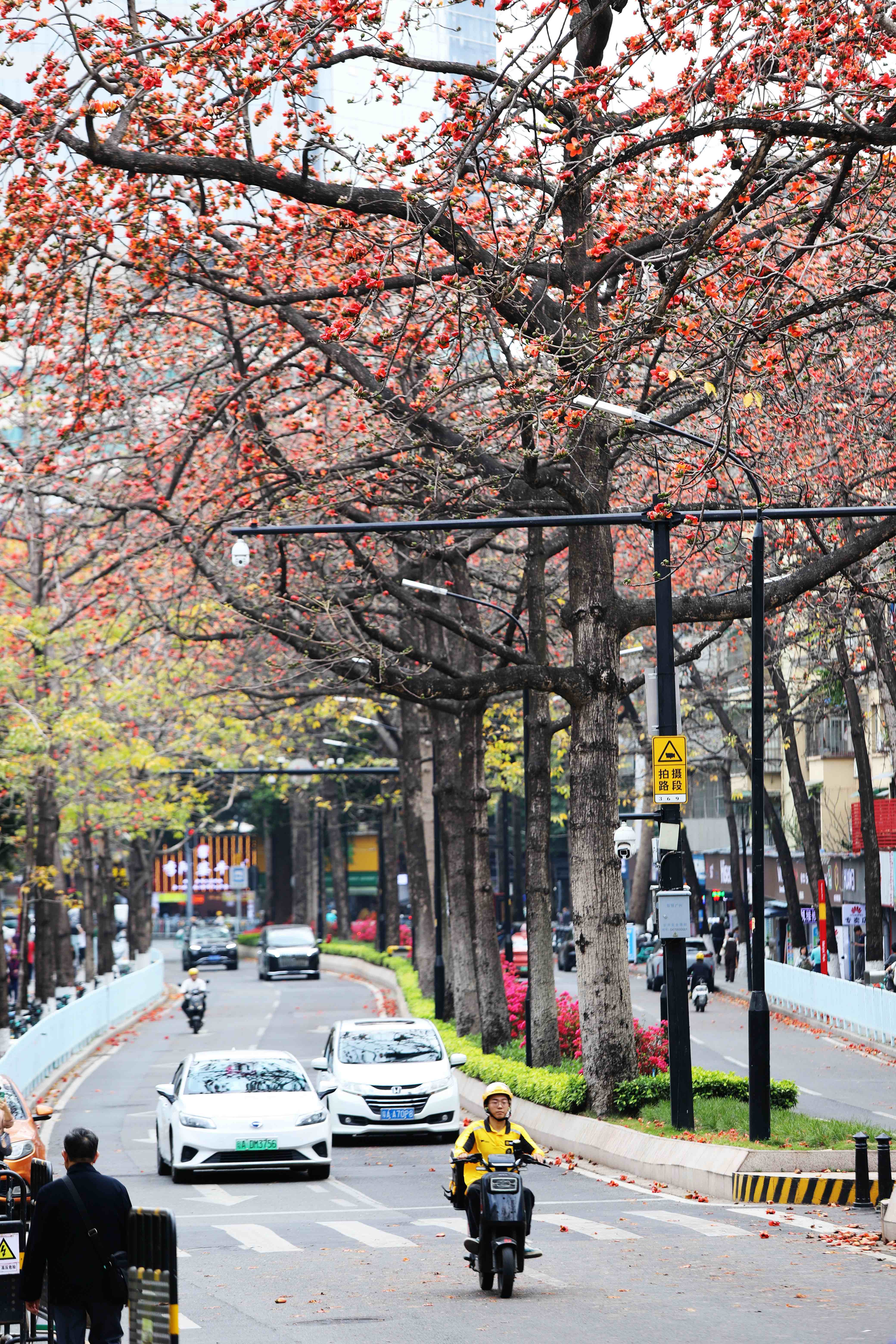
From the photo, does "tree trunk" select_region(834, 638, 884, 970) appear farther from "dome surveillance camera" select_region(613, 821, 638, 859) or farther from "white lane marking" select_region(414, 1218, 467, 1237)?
"white lane marking" select_region(414, 1218, 467, 1237)

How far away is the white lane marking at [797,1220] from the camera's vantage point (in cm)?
1538

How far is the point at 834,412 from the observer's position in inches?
904

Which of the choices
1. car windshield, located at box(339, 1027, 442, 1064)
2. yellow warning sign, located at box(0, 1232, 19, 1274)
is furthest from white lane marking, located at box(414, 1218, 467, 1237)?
car windshield, located at box(339, 1027, 442, 1064)

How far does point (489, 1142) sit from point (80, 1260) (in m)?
5.37

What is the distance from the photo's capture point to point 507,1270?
12398 millimetres

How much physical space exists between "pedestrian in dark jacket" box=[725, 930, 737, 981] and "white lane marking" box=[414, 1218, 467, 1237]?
124 ft

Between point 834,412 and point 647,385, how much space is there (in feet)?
10.3

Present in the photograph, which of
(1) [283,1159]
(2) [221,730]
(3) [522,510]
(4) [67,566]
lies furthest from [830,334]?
(2) [221,730]

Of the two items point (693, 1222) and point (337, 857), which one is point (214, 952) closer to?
point (337, 857)

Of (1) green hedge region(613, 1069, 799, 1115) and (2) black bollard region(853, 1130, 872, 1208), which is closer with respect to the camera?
(2) black bollard region(853, 1130, 872, 1208)

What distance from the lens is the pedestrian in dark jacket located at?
54344mm

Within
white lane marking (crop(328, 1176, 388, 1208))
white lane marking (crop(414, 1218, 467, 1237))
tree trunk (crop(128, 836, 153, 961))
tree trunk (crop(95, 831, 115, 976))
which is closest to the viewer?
white lane marking (crop(414, 1218, 467, 1237))

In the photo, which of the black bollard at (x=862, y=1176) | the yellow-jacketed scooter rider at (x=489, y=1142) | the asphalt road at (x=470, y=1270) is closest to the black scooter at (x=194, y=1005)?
the asphalt road at (x=470, y=1270)

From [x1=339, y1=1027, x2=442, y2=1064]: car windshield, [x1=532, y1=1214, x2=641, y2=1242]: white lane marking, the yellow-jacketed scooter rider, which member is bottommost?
[x1=532, y1=1214, x2=641, y2=1242]: white lane marking
